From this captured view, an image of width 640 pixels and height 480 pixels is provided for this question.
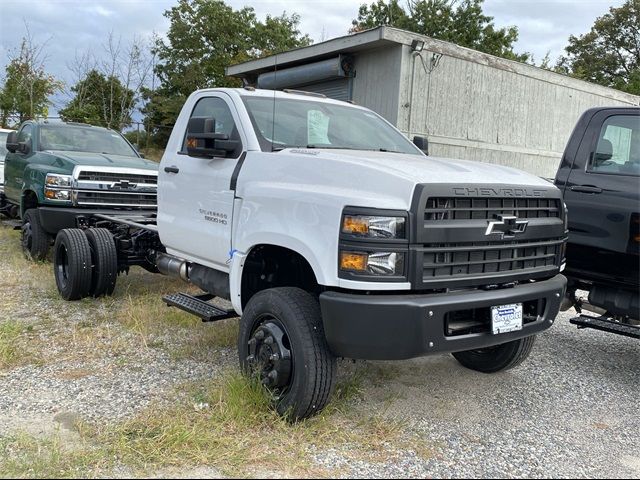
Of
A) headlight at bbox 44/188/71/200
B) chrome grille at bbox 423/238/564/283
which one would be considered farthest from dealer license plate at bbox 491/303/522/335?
headlight at bbox 44/188/71/200

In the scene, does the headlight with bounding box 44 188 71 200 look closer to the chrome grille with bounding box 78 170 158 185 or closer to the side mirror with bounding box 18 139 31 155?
the chrome grille with bounding box 78 170 158 185

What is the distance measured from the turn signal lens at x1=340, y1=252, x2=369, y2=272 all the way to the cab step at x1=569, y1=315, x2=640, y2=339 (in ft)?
7.66

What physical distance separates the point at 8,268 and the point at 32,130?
2.42 m

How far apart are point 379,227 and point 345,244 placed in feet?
0.65

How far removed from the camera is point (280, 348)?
133 inches

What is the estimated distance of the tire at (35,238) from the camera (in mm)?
7824

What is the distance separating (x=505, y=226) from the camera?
331 centimetres

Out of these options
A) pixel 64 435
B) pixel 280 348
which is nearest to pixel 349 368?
pixel 280 348

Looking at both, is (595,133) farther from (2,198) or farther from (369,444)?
(2,198)

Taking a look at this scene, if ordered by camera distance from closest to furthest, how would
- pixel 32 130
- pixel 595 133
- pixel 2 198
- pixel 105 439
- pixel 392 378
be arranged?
pixel 105 439 → pixel 392 378 → pixel 595 133 → pixel 32 130 → pixel 2 198

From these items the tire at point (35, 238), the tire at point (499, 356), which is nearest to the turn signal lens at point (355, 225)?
the tire at point (499, 356)

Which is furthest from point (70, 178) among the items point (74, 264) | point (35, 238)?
point (74, 264)

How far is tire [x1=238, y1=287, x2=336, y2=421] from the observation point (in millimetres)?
3238

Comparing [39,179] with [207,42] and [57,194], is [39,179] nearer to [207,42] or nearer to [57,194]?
[57,194]
